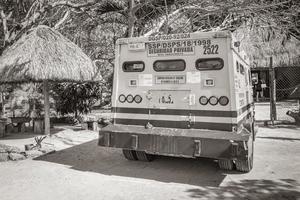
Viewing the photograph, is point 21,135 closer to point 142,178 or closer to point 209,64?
point 142,178

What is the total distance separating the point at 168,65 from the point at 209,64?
0.81 m

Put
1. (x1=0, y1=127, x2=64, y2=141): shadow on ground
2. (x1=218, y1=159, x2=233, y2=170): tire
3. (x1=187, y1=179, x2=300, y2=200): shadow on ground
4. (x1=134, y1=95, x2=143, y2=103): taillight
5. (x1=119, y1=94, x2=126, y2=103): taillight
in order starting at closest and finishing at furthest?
(x1=187, y1=179, x2=300, y2=200): shadow on ground → (x1=218, y1=159, x2=233, y2=170): tire → (x1=134, y1=95, x2=143, y2=103): taillight → (x1=119, y1=94, x2=126, y2=103): taillight → (x1=0, y1=127, x2=64, y2=141): shadow on ground

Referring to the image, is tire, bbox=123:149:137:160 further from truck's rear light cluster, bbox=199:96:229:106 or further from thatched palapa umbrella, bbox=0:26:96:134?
thatched palapa umbrella, bbox=0:26:96:134

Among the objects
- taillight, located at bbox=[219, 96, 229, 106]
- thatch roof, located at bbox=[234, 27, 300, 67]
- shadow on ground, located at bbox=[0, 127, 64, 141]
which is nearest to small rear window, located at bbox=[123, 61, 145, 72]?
taillight, located at bbox=[219, 96, 229, 106]

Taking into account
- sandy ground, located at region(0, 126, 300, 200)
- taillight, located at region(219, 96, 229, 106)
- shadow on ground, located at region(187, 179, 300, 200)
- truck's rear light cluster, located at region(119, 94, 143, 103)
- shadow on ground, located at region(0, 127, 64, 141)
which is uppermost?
truck's rear light cluster, located at region(119, 94, 143, 103)

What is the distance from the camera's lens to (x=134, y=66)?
625cm

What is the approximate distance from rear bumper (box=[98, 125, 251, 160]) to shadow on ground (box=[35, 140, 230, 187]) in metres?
0.57

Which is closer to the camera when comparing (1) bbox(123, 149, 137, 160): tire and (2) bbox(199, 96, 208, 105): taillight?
(2) bbox(199, 96, 208, 105): taillight

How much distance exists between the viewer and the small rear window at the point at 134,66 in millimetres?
6164

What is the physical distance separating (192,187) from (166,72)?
2.13 metres

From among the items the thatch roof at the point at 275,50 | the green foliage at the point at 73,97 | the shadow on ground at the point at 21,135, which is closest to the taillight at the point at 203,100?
the shadow on ground at the point at 21,135

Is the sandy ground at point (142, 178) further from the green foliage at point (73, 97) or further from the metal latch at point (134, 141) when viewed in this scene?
the green foliage at point (73, 97)

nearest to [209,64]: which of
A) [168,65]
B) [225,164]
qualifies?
[168,65]

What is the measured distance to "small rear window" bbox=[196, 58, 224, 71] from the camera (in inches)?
215
